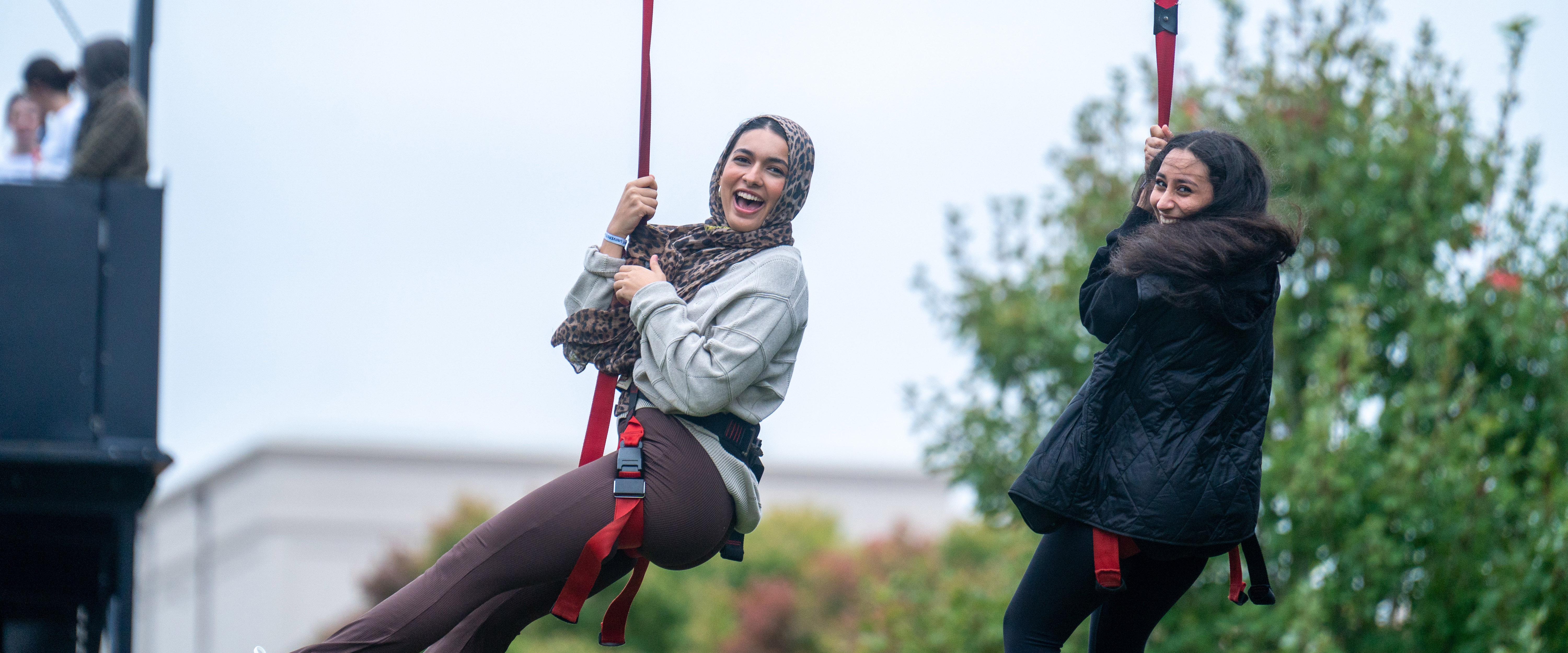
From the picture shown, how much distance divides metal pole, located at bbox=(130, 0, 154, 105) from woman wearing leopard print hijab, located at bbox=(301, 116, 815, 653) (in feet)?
14.9

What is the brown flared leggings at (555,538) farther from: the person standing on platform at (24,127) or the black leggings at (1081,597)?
the person standing on platform at (24,127)

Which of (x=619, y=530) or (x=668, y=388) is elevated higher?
(x=668, y=388)

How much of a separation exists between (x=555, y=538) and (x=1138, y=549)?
1395 mm

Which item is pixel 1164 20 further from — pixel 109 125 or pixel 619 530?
pixel 109 125

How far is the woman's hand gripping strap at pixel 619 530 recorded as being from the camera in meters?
3.42

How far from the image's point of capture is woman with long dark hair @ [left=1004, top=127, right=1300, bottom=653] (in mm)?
3342

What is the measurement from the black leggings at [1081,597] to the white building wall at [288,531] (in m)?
42.1

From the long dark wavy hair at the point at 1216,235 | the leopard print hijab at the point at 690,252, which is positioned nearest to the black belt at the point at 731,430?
the leopard print hijab at the point at 690,252

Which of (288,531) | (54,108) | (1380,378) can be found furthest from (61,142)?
(288,531)

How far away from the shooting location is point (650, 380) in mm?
3531

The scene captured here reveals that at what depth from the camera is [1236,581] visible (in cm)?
364

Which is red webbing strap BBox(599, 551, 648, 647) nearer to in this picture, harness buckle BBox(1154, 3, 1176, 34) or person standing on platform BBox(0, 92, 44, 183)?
harness buckle BBox(1154, 3, 1176, 34)

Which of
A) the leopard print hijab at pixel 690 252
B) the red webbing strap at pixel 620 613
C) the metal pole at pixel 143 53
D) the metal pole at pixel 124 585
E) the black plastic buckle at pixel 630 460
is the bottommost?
the metal pole at pixel 124 585

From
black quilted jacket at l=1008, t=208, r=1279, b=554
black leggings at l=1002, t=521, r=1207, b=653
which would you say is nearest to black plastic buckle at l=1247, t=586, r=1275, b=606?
black leggings at l=1002, t=521, r=1207, b=653
